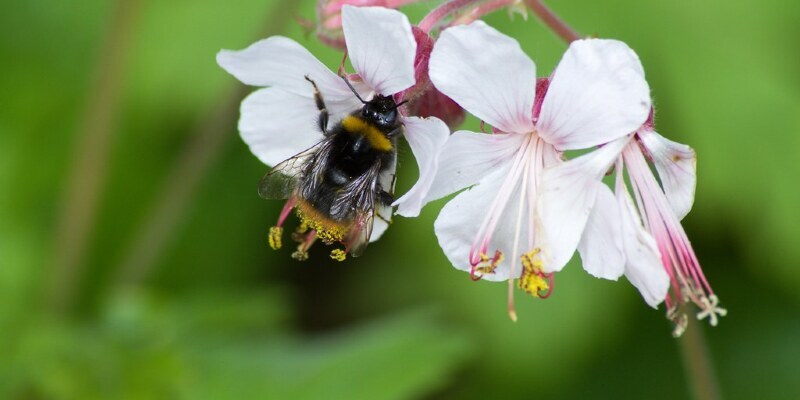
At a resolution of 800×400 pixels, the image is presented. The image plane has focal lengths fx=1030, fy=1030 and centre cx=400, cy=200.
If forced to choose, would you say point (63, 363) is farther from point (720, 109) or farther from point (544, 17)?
point (720, 109)

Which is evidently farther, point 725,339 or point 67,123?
point 67,123

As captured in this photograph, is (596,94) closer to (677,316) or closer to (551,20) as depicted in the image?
(551,20)

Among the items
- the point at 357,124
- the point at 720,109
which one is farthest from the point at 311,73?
the point at 720,109

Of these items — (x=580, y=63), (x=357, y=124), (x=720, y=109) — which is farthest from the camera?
(x=720, y=109)

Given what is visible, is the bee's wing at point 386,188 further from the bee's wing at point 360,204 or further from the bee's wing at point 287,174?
the bee's wing at point 287,174

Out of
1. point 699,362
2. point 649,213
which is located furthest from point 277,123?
point 699,362
